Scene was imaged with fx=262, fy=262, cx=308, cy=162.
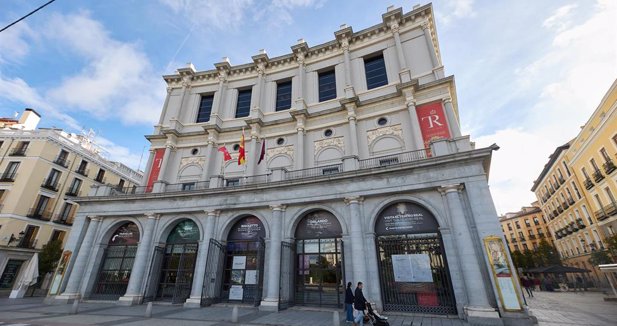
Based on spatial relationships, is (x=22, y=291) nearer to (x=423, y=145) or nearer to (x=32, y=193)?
(x=32, y=193)

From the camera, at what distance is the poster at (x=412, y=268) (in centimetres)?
1141

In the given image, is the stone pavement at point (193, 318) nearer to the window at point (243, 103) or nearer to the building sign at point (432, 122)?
the building sign at point (432, 122)

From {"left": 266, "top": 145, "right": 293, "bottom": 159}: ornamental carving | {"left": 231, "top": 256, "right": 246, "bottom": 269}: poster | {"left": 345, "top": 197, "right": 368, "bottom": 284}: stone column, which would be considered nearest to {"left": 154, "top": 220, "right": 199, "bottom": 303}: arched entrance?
{"left": 231, "top": 256, "right": 246, "bottom": 269}: poster

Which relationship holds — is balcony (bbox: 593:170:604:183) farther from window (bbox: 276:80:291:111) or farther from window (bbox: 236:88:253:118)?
window (bbox: 236:88:253:118)

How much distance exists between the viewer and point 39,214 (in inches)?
1040

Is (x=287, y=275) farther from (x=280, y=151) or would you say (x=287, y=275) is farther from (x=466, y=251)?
(x=280, y=151)

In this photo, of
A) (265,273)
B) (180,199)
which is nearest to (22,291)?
(180,199)

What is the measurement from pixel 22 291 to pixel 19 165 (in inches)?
540

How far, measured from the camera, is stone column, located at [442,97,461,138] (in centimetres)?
1524

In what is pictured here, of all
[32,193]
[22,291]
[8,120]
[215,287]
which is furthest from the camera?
[8,120]

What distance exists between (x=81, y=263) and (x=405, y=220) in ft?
64.6

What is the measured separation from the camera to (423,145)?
15336 millimetres

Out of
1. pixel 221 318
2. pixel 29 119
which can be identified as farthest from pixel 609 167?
pixel 29 119

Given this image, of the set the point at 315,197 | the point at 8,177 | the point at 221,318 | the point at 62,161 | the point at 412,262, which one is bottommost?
the point at 221,318
